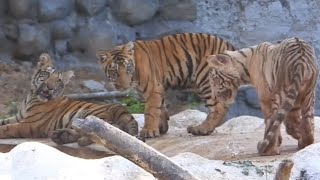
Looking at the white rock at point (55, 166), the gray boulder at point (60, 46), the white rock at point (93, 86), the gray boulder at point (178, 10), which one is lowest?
the white rock at point (93, 86)

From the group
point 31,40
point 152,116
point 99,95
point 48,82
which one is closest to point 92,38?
point 31,40

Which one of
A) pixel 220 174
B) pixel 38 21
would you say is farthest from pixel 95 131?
pixel 38 21

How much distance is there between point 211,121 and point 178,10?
3.70m

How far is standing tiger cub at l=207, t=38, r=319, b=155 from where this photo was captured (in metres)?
6.10

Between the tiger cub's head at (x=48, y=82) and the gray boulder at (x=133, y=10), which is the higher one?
the gray boulder at (x=133, y=10)

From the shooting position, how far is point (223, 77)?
698 centimetres

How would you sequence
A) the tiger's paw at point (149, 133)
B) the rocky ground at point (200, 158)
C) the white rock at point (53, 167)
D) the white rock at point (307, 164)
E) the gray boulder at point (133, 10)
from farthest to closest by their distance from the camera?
1. the gray boulder at point (133, 10)
2. the tiger's paw at point (149, 133)
3. the white rock at point (307, 164)
4. the rocky ground at point (200, 158)
5. the white rock at point (53, 167)

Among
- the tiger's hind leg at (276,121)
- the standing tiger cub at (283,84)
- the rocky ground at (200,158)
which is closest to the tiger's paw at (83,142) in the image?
the rocky ground at (200,158)

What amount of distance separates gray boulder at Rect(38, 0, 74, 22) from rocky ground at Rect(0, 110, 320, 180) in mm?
3569

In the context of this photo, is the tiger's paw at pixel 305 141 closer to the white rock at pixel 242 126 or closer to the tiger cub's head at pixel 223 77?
the tiger cub's head at pixel 223 77

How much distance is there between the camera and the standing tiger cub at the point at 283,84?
6.10m

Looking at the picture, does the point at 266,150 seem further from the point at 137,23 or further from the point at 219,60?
the point at 137,23

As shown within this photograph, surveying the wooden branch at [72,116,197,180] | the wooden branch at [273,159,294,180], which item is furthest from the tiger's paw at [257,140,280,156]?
the wooden branch at [72,116,197,180]

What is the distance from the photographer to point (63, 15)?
10.9 metres
